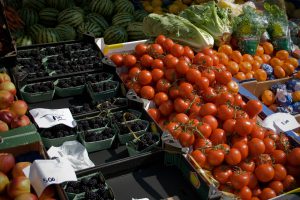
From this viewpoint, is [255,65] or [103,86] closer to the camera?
[103,86]

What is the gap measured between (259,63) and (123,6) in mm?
1819

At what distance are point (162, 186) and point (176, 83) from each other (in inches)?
37.4

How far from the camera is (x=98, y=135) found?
8.04ft

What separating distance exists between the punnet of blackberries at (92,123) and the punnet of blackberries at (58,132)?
60 mm

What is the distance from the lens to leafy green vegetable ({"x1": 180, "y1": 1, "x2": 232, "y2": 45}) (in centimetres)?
366

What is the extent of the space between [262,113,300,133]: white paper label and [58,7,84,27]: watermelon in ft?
8.09

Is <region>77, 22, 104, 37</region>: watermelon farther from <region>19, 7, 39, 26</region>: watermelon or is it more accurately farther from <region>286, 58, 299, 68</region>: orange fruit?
<region>286, 58, 299, 68</region>: orange fruit

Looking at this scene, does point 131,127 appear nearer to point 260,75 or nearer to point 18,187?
point 18,187

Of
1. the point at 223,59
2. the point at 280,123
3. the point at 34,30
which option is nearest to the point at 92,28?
the point at 34,30

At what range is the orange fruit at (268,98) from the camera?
3.35 m

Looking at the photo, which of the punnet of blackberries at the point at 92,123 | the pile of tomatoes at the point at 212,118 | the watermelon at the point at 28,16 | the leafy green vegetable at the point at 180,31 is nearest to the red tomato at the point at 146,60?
the pile of tomatoes at the point at 212,118

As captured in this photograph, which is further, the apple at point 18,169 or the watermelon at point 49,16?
the watermelon at point 49,16

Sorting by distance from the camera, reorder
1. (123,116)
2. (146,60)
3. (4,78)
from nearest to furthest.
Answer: (123,116) → (4,78) → (146,60)

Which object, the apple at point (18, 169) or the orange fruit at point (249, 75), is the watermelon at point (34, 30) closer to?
the orange fruit at point (249, 75)
